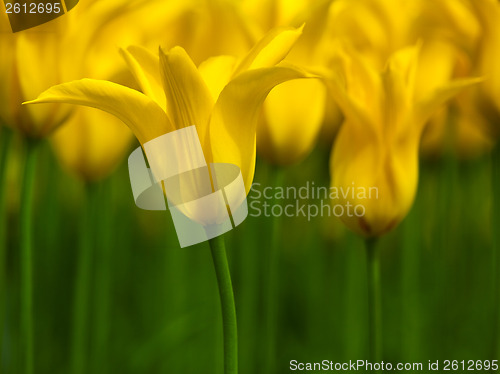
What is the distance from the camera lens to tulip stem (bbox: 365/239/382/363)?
45 cm

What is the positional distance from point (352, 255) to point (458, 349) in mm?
114

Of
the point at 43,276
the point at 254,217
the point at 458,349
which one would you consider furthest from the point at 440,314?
the point at 43,276

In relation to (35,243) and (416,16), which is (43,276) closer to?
(35,243)

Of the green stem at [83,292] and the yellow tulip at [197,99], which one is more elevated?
the yellow tulip at [197,99]

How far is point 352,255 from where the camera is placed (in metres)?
0.46

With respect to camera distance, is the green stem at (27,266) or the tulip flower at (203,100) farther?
the green stem at (27,266)

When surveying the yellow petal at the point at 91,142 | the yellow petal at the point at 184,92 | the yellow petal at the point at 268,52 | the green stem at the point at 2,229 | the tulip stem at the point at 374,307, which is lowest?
the tulip stem at the point at 374,307

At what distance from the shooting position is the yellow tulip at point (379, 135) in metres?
0.40

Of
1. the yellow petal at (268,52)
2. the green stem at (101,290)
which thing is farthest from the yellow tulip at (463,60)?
the green stem at (101,290)

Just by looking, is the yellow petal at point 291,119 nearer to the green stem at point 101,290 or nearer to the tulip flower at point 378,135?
the tulip flower at point 378,135

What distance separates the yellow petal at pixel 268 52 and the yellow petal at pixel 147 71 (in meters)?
0.04

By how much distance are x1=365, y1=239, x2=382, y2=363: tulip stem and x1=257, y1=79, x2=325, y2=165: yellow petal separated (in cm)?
9

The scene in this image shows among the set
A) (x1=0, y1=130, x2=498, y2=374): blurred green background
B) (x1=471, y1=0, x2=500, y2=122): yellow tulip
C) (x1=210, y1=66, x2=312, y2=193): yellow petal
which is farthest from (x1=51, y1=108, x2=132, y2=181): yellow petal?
(x1=471, y1=0, x2=500, y2=122): yellow tulip

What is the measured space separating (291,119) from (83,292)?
0.19m
